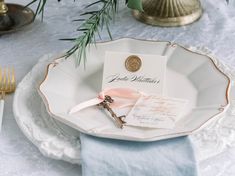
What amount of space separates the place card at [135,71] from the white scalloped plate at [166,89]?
0.08 ft

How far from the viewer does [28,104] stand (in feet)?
2.56

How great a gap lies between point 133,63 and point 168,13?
289 mm

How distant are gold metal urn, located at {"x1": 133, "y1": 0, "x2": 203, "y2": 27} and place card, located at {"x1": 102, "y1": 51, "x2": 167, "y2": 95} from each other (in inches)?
10.7

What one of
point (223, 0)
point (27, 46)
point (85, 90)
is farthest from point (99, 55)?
point (223, 0)

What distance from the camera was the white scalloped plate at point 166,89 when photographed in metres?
0.69

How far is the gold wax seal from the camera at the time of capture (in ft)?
2.60

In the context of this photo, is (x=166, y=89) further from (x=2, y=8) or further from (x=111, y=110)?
(x=2, y=8)

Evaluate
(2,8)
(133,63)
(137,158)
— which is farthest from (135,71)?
(2,8)

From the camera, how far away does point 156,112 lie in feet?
2.37

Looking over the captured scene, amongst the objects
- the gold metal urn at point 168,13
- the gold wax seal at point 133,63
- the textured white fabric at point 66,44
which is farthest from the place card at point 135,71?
the gold metal urn at point 168,13

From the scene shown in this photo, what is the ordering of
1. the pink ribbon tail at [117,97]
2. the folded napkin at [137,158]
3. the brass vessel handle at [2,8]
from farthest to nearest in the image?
the brass vessel handle at [2,8], the pink ribbon tail at [117,97], the folded napkin at [137,158]

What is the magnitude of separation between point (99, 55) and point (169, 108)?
0.63 ft

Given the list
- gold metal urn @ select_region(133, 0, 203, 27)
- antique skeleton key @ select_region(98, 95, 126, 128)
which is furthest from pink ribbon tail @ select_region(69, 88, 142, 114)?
gold metal urn @ select_region(133, 0, 203, 27)

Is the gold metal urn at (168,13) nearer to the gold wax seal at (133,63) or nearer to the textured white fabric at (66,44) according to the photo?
the textured white fabric at (66,44)
